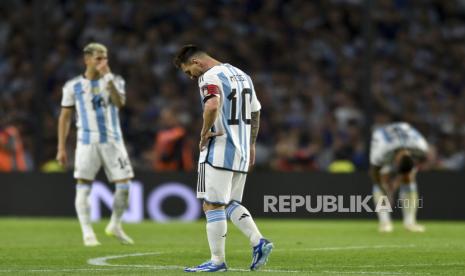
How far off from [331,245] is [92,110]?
3271 millimetres

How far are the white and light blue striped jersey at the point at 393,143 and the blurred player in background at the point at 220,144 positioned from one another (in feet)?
25.3

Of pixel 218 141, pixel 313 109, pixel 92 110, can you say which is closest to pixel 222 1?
pixel 313 109

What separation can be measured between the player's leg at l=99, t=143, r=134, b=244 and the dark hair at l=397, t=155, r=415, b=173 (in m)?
4.92

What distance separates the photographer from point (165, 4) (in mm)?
24781

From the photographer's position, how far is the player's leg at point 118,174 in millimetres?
13852

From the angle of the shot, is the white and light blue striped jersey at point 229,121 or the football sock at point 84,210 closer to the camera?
the white and light blue striped jersey at point 229,121

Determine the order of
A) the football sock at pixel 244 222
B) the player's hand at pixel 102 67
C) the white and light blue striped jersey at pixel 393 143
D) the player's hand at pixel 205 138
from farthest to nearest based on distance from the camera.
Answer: the white and light blue striped jersey at pixel 393 143, the player's hand at pixel 102 67, the football sock at pixel 244 222, the player's hand at pixel 205 138

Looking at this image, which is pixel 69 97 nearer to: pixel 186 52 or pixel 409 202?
pixel 186 52

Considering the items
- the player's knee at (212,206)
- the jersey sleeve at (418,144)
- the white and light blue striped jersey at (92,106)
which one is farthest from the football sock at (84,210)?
the jersey sleeve at (418,144)

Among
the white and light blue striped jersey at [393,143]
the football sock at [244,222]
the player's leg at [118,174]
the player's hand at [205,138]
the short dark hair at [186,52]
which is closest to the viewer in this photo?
the player's hand at [205,138]

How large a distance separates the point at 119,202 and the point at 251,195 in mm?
7051

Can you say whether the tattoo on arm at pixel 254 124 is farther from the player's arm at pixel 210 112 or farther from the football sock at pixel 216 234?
the football sock at pixel 216 234

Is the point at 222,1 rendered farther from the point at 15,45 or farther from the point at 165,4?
the point at 15,45

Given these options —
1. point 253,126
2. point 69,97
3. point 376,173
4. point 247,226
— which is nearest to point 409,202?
point 376,173
